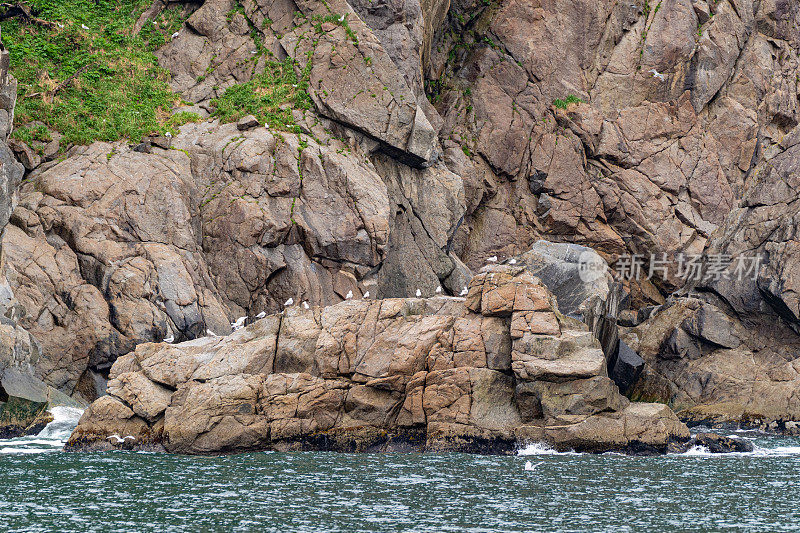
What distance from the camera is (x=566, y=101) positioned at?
75062mm

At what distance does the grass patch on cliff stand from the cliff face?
6.52 feet

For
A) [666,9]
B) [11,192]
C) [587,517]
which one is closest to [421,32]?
[666,9]

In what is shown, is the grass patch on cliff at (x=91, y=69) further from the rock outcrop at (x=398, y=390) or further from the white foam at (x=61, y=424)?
the rock outcrop at (x=398, y=390)

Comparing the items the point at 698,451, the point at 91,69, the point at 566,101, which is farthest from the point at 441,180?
the point at 698,451

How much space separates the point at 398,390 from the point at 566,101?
41.7 metres

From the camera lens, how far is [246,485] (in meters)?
30.3

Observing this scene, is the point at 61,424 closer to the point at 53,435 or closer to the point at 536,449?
the point at 53,435

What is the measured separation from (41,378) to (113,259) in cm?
770

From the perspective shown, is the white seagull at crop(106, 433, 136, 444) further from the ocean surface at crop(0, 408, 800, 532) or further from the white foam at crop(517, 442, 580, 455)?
the white foam at crop(517, 442, 580, 455)

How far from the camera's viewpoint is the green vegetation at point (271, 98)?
2402 inches

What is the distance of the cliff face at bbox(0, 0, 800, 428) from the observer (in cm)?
5078


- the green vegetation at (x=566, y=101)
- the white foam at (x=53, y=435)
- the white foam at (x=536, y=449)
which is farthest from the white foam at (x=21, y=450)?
the green vegetation at (x=566, y=101)

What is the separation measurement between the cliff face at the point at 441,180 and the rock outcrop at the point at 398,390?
6662 millimetres

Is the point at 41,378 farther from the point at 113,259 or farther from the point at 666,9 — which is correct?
the point at 666,9
